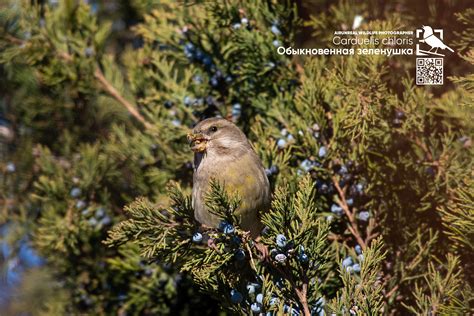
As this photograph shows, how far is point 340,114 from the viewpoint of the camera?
266 cm

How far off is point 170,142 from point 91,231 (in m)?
0.62

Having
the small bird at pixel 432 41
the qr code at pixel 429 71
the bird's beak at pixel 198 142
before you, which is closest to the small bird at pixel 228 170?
the bird's beak at pixel 198 142

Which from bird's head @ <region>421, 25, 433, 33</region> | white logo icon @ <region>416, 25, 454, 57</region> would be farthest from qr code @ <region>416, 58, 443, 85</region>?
bird's head @ <region>421, 25, 433, 33</region>

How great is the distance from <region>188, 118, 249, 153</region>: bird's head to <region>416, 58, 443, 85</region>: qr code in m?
0.92

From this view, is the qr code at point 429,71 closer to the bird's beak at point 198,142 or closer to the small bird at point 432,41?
the small bird at point 432,41

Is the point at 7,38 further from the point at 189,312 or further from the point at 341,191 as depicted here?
the point at 341,191

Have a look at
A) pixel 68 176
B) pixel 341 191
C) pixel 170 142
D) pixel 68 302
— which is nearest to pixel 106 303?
pixel 68 302

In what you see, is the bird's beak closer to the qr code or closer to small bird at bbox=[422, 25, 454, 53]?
the qr code

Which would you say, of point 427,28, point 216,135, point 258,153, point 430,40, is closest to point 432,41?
point 430,40

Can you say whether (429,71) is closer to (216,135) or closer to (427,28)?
(427,28)

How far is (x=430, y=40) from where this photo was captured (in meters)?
3.00

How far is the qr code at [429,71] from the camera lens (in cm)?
292

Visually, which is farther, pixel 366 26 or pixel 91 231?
pixel 91 231

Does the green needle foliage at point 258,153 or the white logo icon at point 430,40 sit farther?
the white logo icon at point 430,40
